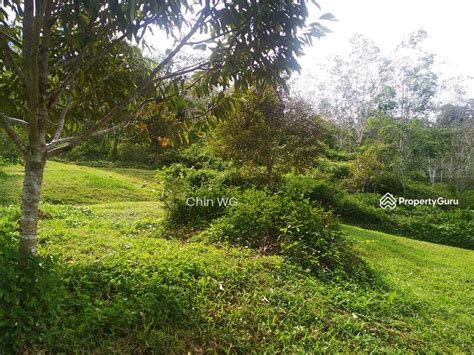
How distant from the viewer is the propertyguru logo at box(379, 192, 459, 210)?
49.0ft

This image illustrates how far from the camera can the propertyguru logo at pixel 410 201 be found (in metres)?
14.9

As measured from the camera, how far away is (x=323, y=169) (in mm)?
18531

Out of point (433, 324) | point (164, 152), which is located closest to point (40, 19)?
point (433, 324)

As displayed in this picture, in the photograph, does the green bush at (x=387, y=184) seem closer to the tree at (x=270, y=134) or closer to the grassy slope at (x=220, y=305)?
the tree at (x=270, y=134)

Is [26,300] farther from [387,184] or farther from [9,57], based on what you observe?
[387,184]

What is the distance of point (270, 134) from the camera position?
1001 cm

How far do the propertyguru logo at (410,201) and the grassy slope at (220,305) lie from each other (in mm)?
9869

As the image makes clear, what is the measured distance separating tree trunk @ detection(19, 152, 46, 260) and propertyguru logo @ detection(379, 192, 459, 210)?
1368 centimetres

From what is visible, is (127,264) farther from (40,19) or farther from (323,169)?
(323,169)

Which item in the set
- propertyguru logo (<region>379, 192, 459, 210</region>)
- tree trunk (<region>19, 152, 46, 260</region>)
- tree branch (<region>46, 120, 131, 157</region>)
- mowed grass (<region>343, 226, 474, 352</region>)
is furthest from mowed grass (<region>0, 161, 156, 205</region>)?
propertyguru logo (<region>379, 192, 459, 210</region>)

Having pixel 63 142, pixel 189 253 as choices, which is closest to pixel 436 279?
pixel 189 253

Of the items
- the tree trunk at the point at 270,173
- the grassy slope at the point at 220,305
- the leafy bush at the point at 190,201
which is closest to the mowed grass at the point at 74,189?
the leafy bush at the point at 190,201

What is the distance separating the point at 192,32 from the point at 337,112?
29.4 metres

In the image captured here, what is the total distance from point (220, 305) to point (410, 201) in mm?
15387
